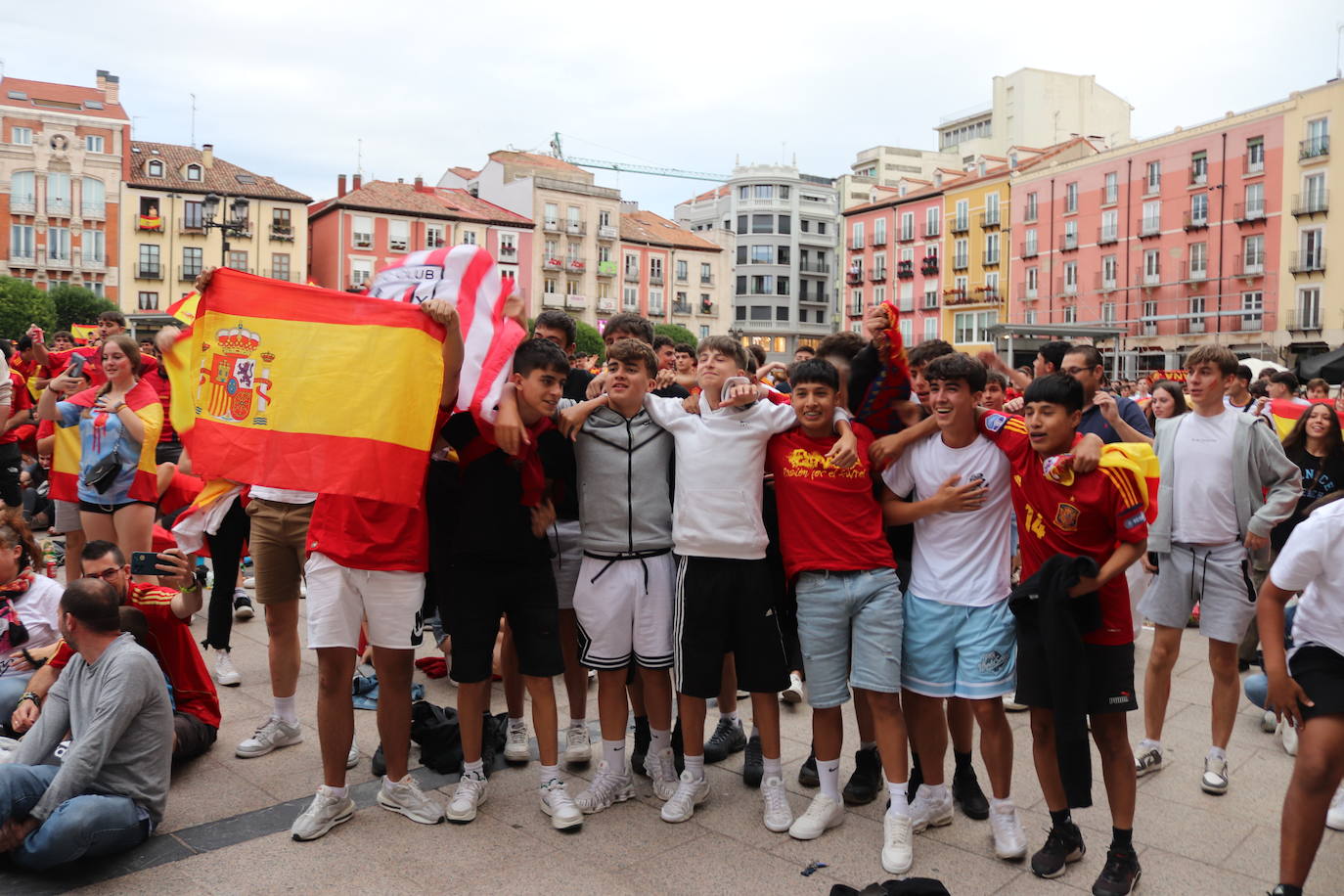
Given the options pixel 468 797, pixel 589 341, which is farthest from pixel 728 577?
pixel 589 341

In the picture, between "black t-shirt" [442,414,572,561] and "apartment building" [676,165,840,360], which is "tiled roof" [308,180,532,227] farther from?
"black t-shirt" [442,414,572,561]

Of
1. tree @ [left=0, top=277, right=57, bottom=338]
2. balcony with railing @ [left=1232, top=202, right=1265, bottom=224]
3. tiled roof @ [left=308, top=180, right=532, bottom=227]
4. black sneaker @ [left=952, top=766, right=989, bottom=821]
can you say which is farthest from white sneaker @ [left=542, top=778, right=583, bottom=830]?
tiled roof @ [left=308, top=180, right=532, bottom=227]

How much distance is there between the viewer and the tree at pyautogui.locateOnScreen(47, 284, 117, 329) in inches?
1826

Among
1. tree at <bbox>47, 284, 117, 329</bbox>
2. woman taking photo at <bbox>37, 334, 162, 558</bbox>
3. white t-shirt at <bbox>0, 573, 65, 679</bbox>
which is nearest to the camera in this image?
white t-shirt at <bbox>0, 573, 65, 679</bbox>

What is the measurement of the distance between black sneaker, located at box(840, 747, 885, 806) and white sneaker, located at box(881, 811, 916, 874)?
19.9 inches

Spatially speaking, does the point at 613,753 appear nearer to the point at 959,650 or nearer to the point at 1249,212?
the point at 959,650

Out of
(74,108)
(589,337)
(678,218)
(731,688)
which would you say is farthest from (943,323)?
(731,688)

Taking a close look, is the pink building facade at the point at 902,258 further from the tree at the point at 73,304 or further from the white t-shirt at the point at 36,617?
the white t-shirt at the point at 36,617

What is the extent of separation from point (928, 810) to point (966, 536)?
122 cm

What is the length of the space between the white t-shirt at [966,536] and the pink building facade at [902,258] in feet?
184

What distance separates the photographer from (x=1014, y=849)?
13.2 feet

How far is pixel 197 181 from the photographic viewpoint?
52.8 meters

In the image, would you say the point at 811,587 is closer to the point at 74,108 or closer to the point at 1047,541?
the point at 1047,541

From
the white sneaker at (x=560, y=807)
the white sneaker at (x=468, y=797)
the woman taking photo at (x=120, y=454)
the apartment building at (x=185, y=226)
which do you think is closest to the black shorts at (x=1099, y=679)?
the white sneaker at (x=560, y=807)
